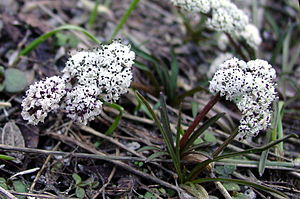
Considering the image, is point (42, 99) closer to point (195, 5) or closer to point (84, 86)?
point (84, 86)

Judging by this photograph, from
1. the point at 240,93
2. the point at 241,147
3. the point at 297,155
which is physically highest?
the point at 240,93

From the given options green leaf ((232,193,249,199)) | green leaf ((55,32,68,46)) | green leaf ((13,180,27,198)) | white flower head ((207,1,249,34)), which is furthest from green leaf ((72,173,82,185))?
white flower head ((207,1,249,34))

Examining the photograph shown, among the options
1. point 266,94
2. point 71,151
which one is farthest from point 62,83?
point 266,94

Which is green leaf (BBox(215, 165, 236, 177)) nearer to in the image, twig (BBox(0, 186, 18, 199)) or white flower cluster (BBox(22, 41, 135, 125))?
white flower cluster (BBox(22, 41, 135, 125))

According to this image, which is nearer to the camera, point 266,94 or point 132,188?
point 266,94

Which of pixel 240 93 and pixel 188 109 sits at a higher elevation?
pixel 240 93

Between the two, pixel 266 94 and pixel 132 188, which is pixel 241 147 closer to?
pixel 266 94

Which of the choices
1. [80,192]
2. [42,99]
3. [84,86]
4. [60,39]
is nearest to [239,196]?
[80,192]
